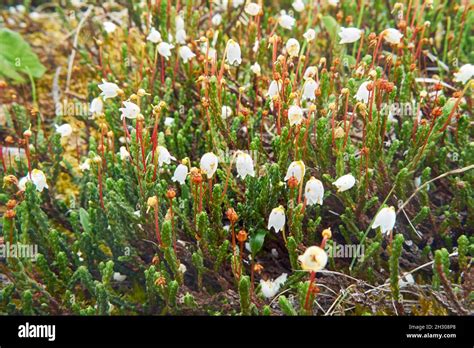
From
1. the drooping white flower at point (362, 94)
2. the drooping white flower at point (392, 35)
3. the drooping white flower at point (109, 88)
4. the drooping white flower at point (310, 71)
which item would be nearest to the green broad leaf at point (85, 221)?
the drooping white flower at point (109, 88)

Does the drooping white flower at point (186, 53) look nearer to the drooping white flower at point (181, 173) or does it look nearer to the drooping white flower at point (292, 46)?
the drooping white flower at point (292, 46)

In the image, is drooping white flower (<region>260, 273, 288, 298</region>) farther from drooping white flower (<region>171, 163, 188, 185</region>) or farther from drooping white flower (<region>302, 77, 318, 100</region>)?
drooping white flower (<region>302, 77, 318, 100</region>)

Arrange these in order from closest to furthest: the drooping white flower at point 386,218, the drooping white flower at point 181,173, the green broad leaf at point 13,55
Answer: the drooping white flower at point 386,218 < the drooping white flower at point 181,173 < the green broad leaf at point 13,55

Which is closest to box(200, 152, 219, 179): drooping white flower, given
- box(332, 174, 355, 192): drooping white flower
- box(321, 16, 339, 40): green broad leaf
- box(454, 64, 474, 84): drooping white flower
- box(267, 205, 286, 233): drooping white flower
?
box(267, 205, 286, 233): drooping white flower

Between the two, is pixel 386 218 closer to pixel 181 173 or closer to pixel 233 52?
pixel 181 173

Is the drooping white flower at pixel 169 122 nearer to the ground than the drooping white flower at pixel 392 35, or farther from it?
nearer to the ground
